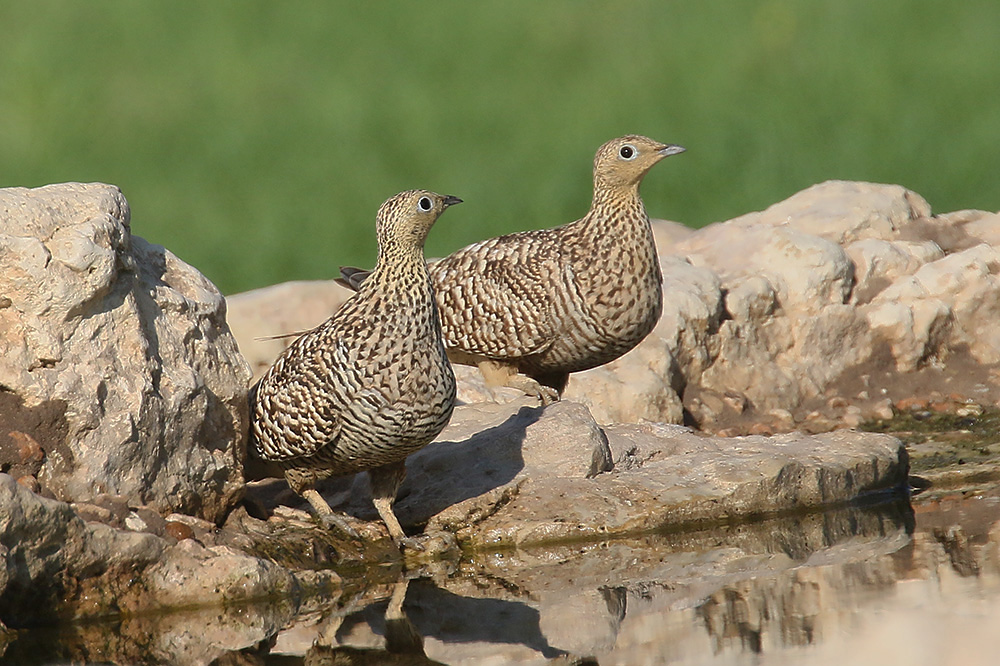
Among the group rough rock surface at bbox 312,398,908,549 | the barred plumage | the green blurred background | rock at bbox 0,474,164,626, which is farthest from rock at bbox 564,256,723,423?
the green blurred background


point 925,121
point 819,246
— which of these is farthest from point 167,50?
point 819,246

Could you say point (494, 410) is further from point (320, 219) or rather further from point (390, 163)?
point (390, 163)

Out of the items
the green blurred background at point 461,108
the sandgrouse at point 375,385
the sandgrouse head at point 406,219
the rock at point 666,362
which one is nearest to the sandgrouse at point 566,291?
the rock at point 666,362

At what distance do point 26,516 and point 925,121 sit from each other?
1317 centimetres

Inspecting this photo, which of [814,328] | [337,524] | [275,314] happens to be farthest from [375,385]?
[814,328]

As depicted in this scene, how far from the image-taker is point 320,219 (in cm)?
1619

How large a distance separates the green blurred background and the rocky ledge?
19.4 feet

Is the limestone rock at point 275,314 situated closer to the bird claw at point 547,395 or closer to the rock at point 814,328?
the rock at point 814,328

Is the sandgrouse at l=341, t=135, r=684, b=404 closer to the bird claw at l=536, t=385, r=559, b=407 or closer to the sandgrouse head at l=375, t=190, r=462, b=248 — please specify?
the bird claw at l=536, t=385, r=559, b=407

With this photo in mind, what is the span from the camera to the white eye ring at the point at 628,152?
342 inches

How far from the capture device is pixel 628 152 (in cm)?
872

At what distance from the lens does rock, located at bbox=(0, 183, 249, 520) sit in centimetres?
665

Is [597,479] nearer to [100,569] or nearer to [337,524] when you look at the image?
[337,524]

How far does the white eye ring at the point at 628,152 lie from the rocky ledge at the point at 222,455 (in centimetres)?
144
